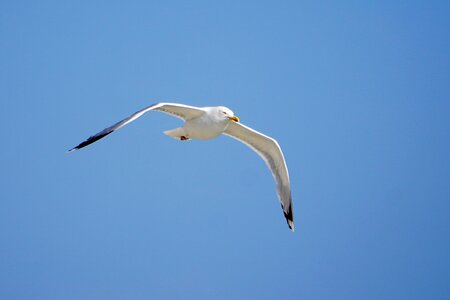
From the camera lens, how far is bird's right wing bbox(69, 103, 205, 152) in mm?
6688


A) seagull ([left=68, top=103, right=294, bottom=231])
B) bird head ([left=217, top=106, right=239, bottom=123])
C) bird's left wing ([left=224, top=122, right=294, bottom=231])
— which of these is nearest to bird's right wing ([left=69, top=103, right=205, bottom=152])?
seagull ([left=68, top=103, right=294, bottom=231])

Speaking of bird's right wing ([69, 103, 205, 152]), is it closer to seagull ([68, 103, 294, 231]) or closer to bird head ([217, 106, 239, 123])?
seagull ([68, 103, 294, 231])

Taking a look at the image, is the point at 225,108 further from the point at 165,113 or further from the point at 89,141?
the point at 89,141

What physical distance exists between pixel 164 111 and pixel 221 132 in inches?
32.5

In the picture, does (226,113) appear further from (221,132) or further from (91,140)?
(91,140)

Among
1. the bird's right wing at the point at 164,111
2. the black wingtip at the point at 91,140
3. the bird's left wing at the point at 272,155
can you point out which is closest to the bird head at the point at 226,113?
the bird's right wing at the point at 164,111

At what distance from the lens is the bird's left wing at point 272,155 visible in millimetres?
9086

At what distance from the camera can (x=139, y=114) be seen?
707 centimetres

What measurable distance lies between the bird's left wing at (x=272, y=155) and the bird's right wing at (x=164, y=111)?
1.04 meters

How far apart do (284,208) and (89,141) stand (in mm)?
3799

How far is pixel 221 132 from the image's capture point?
8281 millimetres

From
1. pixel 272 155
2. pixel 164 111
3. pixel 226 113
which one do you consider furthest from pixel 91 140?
pixel 272 155

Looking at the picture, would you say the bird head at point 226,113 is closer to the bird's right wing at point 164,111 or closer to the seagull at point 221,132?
the seagull at point 221,132

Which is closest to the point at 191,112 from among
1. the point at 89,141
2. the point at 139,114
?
the point at 139,114
